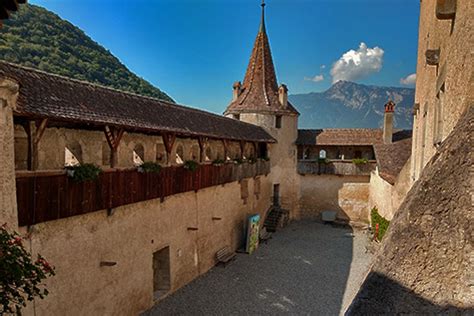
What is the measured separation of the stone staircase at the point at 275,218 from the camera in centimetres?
2248

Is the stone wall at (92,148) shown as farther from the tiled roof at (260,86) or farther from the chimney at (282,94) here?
the chimney at (282,94)

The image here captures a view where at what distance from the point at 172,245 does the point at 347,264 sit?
355 inches

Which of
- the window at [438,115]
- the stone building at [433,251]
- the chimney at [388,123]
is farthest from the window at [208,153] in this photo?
the chimney at [388,123]

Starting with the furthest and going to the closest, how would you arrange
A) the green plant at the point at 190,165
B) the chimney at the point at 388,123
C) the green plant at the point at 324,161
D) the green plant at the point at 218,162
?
the green plant at the point at 324,161
the chimney at the point at 388,123
the green plant at the point at 218,162
the green plant at the point at 190,165

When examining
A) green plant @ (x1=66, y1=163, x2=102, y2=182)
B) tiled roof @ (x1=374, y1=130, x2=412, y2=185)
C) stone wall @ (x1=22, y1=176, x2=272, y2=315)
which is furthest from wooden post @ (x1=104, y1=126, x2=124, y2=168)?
tiled roof @ (x1=374, y1=130, x2=412, y2=185)

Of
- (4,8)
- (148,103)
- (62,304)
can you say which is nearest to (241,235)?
(148,103)

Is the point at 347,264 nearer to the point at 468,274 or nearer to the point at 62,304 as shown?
the point at 62,304

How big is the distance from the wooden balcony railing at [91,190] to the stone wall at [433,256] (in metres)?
6.84

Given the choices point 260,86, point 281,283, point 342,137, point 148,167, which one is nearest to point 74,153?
point 148,167

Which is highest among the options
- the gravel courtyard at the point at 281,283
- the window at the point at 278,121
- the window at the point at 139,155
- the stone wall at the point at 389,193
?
the window at the point at 278,121

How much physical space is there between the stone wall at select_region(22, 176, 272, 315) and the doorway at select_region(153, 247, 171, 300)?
0.76 feet

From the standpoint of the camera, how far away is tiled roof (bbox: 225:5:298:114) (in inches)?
936

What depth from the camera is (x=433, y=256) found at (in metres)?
2.69

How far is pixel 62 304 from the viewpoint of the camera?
303 inches
